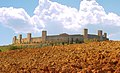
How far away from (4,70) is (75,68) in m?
3.70

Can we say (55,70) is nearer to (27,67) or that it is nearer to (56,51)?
(27,67)

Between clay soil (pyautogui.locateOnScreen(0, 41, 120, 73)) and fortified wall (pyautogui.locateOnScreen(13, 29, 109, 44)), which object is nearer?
clay soil (pyautogui.locateOnScreen(0, 41, 120, 73))

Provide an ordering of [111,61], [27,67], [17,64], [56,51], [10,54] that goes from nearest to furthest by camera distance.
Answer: [111,61], [27,67], [17,64], [56,51], [10,54]

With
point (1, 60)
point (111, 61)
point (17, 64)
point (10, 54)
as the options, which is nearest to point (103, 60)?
point (111, 61)

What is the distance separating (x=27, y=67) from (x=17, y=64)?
127 centimetres

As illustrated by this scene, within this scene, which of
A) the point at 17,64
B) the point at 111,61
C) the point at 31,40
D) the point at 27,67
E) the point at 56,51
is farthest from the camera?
the point at 31,40

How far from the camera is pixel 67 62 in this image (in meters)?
14.7

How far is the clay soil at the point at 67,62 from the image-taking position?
1320cm

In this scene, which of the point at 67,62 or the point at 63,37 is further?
the point at 63,37

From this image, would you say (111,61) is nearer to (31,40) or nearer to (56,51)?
(56,51)

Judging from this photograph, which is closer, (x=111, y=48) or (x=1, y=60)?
(x=111, y=48)

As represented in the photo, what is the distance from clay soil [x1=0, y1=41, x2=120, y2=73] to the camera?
13.2m

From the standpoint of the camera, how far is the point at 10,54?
2058 centimetres

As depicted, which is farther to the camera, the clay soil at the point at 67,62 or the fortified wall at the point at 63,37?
the fortified wall at the point at 63,37
